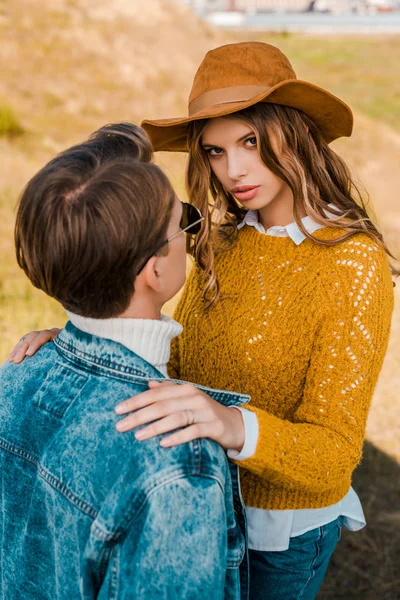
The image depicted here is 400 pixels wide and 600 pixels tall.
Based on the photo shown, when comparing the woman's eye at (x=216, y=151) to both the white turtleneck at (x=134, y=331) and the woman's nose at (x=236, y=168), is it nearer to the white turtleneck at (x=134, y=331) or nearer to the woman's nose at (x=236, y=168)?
the woman's nose at (x=236, y=168)

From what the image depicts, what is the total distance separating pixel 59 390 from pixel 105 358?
12 centimetres

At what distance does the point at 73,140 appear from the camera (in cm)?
1046

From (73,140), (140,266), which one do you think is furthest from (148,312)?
(73,140)

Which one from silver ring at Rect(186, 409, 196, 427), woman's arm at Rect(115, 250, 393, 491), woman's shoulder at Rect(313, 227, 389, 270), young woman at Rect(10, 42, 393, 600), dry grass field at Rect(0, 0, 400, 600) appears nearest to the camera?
silver ring at Rect(186, 409, 196, 427)

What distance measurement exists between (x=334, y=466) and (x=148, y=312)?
0.64 meters

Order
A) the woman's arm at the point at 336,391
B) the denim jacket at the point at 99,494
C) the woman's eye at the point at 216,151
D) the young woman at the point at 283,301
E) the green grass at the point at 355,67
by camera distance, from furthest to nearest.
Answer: the green grass at the point at 355,67 < the woman's eye at the point at 216,151 < the young woman at the point at 283,301 < the woman's arm at the point at 336,391 < the denim jacket at the point at 99,494

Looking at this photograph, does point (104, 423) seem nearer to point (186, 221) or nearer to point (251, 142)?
point (186, 221)

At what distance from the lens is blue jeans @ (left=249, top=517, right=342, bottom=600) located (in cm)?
191

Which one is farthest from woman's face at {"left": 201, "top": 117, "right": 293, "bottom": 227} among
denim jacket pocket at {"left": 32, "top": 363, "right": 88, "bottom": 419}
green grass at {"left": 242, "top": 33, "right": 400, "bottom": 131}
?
green grass at {"left": 242, "top": 33, "right": 400, "bottom": 131}

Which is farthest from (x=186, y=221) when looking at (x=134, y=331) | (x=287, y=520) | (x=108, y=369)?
(x=287, y=520)

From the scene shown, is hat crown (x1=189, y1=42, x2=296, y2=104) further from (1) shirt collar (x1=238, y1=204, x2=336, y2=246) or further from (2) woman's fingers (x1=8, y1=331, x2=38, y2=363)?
(2) woman's fingers (x1=8, y1=331, x2=38, y2=363)

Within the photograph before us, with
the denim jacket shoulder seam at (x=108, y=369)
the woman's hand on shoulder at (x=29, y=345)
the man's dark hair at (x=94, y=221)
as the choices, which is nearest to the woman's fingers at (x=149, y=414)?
the denim jacket shoulder seam at (x=108, y=369)

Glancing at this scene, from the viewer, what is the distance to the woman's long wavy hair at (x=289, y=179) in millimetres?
1952

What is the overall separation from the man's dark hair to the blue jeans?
966mm
